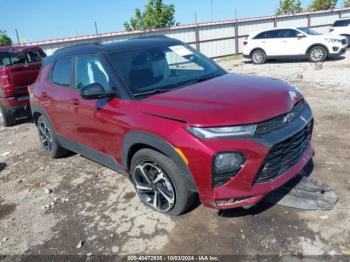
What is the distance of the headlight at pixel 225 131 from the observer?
113 inches

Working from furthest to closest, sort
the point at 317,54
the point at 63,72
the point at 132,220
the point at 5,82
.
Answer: the point at 317,54, the point at 5,82, the point at 63,72, the point at 132,220

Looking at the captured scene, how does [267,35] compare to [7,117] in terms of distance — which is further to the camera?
[267,35]

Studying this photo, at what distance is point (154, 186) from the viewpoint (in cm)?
367

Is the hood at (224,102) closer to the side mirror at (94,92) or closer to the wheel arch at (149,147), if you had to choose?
the wheel arch at (149,147)

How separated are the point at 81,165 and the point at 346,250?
3977 mm

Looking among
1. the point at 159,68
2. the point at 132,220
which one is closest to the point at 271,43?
the point at 159,68

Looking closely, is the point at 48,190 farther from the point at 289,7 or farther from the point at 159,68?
the point at 289,7

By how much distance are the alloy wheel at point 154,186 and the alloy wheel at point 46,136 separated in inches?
99.5

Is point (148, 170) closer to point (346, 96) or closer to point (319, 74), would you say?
point (346, 96)

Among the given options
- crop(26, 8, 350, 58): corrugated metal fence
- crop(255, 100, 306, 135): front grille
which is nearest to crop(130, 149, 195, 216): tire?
crop(255, 100, 306, 135): front grille

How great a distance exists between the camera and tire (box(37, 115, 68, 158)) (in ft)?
18.3

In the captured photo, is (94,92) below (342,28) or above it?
above

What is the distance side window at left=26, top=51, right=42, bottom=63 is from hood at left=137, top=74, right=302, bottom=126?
6.50 m

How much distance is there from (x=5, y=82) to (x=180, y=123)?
20.9ft
